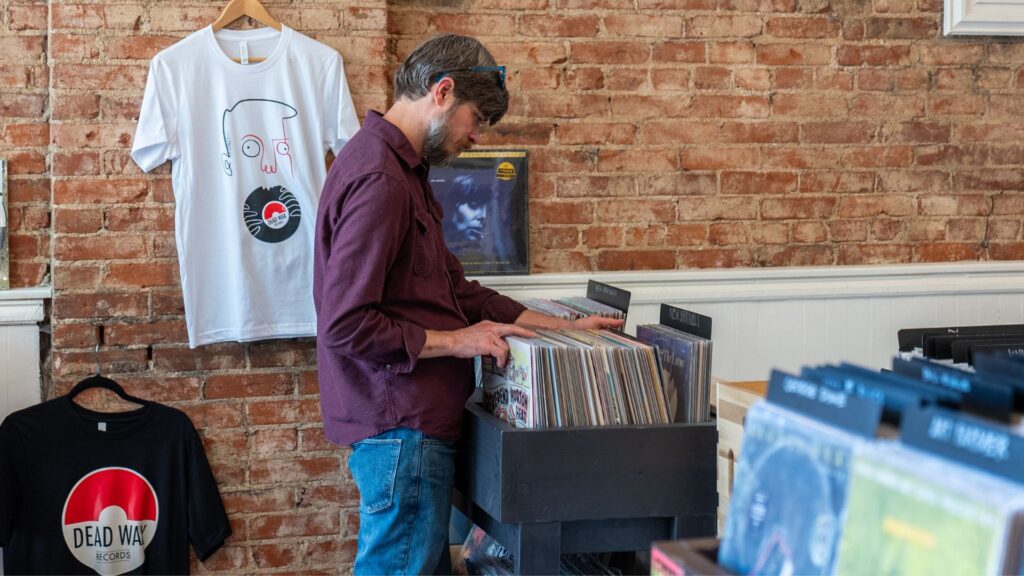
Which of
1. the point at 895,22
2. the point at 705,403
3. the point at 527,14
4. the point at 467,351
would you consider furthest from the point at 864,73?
the point at 467,351

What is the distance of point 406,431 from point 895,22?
7.40 ft

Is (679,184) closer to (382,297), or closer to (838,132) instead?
(838,132)

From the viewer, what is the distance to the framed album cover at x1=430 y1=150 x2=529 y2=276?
2.98 metres

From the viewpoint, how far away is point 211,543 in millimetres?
2768

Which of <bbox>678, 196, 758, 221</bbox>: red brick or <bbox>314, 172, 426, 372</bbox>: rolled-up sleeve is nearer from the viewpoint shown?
<bbox>314, 172, 426, 372</bbox>: rolled-up sleeve

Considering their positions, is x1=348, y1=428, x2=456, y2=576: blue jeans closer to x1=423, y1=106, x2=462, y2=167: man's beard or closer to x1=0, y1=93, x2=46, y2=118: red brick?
x1=423, y1=106, x2=462, y2=167: man's beard

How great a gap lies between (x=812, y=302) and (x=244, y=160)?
182 centimetres

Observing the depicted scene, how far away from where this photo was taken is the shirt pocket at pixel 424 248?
2014mm

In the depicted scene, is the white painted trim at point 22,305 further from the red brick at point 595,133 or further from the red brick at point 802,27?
the red brick at point 802,27

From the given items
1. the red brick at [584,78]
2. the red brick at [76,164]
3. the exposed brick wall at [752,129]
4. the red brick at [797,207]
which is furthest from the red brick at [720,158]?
the red brick at [76,164]

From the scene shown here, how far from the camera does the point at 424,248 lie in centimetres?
203

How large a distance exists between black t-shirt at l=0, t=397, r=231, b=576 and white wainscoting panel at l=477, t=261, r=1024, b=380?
1.04 metres

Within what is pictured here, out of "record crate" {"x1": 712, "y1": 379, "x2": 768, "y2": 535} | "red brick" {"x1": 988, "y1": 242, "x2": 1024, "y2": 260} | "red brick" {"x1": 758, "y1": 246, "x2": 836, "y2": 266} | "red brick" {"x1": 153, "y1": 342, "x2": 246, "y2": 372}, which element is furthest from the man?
"red brick" {"x1": 988, "y1": 242, "x2": 1024, "y2": 260}

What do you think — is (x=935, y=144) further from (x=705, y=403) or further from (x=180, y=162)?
(x=180, y=162)
